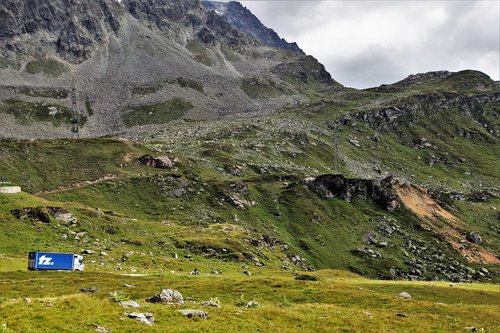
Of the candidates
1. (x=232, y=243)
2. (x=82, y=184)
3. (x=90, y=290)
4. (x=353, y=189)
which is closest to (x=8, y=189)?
(x=82, y=184)

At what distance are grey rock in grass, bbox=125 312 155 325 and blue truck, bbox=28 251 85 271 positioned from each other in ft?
136

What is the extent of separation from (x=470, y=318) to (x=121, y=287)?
124 feet

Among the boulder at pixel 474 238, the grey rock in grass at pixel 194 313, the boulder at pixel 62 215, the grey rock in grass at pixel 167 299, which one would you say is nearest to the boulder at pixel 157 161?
the boulder at pixel 62 215

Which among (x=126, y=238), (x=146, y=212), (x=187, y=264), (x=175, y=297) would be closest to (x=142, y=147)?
(x=146, y=212)

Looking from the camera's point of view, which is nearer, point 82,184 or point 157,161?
point 82,184

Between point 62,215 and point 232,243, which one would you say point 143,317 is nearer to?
point 62,215

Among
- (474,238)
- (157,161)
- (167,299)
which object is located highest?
(157,161)

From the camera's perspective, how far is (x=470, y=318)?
153ft

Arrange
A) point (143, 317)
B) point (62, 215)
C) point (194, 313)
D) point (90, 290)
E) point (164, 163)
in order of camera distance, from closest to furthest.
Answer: point (143, 317), point (194, 313), point (90, 290), point (62, 215), point (164, 163)

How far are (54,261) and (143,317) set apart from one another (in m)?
44.2

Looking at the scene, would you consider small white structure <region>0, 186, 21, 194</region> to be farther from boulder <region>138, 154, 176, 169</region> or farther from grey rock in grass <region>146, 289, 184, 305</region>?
grey rock in grass <region>146, 289, 184, 305</region>

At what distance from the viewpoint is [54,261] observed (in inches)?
2763

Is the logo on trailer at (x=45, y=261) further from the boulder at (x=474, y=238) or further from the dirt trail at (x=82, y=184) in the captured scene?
the boulder at (x=474, y=238)

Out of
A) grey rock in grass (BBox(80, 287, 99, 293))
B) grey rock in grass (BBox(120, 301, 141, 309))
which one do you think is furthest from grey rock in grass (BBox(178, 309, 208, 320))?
grey rock in grass (BBox(80, 287, 99, 293))
